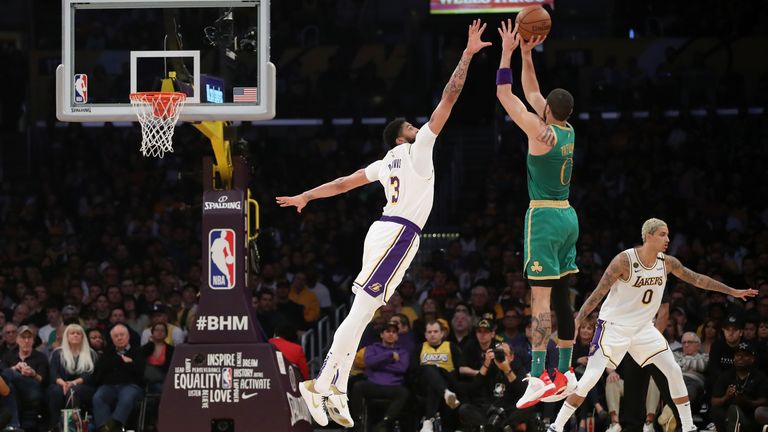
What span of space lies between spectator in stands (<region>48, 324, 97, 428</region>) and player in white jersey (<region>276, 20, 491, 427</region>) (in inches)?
222

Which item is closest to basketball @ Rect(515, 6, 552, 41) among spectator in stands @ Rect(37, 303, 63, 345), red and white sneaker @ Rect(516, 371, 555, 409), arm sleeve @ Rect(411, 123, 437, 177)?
arm sleeve @ Rect(411, 123, 437, 177)

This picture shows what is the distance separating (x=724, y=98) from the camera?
22.7 metres

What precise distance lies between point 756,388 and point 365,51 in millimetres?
13029

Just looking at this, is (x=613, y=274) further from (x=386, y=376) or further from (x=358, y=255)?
(x=358, y=255)

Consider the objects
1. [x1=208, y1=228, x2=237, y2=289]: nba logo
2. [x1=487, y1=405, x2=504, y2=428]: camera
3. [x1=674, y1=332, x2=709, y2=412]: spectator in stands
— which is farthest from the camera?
[x1=674, y1=332, x2=709, y2=412]: spectator in stands

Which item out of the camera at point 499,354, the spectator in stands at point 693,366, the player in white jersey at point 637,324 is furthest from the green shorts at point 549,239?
the spectator in stands at point 693,366

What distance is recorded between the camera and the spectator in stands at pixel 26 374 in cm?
1523

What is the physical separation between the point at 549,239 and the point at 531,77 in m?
1.30

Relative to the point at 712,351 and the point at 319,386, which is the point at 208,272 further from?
the point at 712,351

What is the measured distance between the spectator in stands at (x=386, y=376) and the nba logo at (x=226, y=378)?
6.30ft

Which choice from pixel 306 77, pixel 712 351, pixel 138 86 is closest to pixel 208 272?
pixel 138 86

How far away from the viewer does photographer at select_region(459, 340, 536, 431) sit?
14391mm

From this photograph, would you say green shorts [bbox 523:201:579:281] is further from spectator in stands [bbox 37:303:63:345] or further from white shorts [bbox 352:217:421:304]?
spectator in stands [bbox 37:303:63:345]

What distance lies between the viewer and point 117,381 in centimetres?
1534
